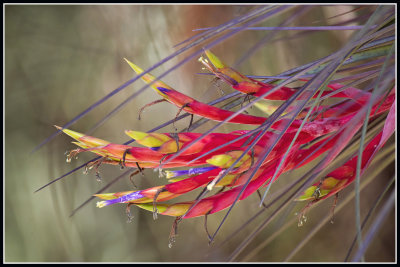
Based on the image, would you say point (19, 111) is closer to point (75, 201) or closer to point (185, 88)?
point (75, 201)

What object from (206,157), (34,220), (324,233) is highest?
(206,157)

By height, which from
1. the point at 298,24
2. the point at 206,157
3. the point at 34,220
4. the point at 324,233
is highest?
the point at 298,24

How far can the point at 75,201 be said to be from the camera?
2.32ft

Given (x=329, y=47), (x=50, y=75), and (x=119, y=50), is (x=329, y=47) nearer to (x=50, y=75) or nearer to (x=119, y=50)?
(x=119, y=50)

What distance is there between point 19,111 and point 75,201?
0.59ft

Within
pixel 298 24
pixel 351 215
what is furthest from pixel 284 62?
pixel 351 215

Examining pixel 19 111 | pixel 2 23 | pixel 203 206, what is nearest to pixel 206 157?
pixel 203 206

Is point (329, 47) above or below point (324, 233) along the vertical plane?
above

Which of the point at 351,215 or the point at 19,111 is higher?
the point at 19,111

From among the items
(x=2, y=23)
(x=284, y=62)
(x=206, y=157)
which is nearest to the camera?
(x=206, y=157)

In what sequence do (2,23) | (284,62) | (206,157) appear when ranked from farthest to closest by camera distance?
(284,62) < (2,23) < (206,157)

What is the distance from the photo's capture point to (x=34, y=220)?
2.33 ft

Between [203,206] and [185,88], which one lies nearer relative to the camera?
[203,206]

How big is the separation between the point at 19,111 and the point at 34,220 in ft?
0.62
